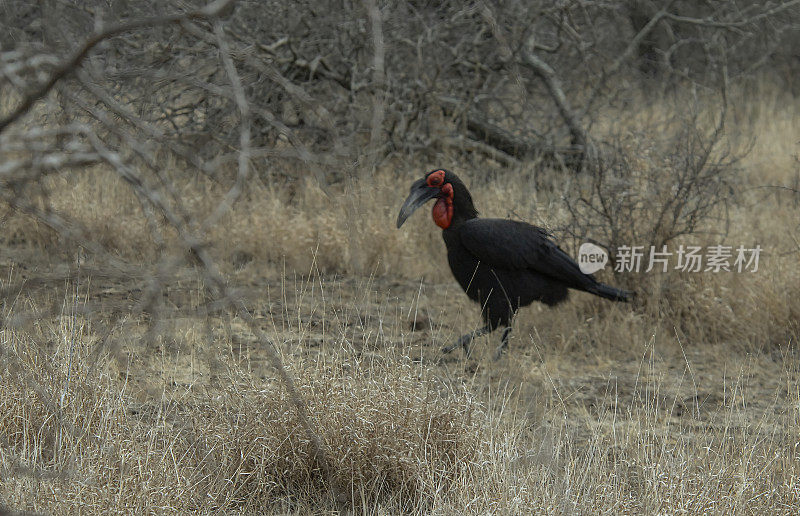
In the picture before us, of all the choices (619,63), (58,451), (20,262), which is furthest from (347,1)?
(58,451)

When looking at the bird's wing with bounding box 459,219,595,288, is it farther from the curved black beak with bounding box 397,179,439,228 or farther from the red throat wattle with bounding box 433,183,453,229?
the curved black beak with bounding box 397,179,439,228

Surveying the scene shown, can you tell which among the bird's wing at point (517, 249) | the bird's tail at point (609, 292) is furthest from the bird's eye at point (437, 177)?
the bird's tail at point (609, 292)

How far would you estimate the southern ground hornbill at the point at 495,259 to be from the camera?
4707 millimetres

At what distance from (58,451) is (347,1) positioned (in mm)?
4446

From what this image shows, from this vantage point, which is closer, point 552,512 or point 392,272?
point 552,512

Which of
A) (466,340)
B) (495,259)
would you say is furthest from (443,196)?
(466,340)

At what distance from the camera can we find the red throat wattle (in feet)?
15.7

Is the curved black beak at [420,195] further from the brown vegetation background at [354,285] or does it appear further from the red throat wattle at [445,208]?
the brown vegetation background at [354,285]

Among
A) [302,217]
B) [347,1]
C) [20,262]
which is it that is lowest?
[20,262]

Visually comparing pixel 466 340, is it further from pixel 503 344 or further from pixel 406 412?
pixel 406 412

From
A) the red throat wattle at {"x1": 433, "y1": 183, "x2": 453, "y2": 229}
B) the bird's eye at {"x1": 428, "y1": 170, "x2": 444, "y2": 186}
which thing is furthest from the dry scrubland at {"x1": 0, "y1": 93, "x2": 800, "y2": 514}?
the bird's eye at {"x1": 428, "y1": 170, "x2": 444, "y2": 186}

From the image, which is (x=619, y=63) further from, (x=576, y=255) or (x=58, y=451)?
(x=58, y=451)

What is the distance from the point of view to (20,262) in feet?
18.8

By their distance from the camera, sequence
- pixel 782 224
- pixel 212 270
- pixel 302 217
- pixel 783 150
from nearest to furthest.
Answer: pixel 212 270 → pixel 302 217 → pixel 782 224 → pixel 783 150
